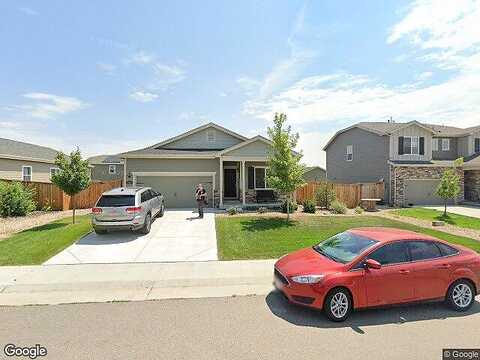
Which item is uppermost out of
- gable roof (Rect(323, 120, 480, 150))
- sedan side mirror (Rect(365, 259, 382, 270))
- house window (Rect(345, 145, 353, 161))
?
gable roof (Rect(323, 120, 480, 150))

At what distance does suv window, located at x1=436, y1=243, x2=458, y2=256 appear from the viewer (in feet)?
18.6

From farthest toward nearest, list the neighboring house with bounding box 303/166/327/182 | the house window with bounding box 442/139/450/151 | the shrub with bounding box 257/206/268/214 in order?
1. the neighboring house with bounding box 303/166/327/182
2. the house window with bounding box 442/139/450/151
3. the shrub with bounding box 257/206/268/214

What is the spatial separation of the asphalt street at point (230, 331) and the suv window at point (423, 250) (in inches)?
38.5

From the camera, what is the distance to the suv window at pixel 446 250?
224 inches

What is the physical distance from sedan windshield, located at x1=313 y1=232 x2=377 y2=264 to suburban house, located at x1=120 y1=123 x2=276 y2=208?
11345 millimetres

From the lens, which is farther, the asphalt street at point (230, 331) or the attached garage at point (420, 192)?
the attached garage at point (420, 192)

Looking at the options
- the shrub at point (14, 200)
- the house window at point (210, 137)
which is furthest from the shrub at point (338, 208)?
the shrub at point (14, 200)

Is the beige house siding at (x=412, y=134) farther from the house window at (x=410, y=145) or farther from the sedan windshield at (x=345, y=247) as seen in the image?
the sedan windshield at (x=345, y=247)

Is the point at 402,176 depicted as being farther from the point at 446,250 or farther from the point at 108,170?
the point at 108,170

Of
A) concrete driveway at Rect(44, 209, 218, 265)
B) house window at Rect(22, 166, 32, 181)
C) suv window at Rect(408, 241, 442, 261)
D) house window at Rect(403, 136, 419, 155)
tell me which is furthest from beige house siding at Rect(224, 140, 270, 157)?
house window at Rect(22, 166, 32, 181)

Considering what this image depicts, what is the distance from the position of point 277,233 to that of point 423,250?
662 centimetres

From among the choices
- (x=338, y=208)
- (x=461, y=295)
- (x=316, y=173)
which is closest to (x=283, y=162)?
(x=338, y=208)

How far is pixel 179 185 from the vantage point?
18.7 metres

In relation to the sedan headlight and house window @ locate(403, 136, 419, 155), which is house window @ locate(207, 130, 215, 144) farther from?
the sedan headlight
